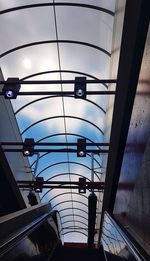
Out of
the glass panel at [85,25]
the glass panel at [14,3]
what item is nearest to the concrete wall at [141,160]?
the glass panel at [85,25]

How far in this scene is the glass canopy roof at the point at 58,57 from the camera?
7.36 meters

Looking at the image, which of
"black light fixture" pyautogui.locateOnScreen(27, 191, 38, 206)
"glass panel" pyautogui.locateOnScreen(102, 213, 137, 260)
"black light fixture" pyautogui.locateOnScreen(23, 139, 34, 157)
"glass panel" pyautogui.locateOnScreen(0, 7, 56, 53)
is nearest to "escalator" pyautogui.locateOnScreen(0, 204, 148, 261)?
"glass panel" pyautogui.locateOnScreen(102, 213, 137, 260)

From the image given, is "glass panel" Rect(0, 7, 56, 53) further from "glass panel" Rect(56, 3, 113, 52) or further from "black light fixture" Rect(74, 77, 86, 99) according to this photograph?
"black light fixture" Rect(74, 77, 86, 99)

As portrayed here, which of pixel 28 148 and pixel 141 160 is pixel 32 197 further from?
pixel 141 160

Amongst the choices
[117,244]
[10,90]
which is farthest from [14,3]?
[117,244]

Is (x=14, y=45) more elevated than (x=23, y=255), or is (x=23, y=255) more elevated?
(x=14, y=45)

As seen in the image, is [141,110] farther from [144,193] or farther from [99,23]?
[99,23]

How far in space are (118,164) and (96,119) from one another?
3239 mm

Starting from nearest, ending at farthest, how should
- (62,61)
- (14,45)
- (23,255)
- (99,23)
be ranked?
1. (23,255)
2. (99,23)
3. (14,45)
4. (62,61)

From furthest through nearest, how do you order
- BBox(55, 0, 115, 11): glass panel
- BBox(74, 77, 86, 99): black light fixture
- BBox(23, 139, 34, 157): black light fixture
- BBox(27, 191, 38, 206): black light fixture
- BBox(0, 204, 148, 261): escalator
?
BBox(27, 191, 38, 206): black light fixture → BBox(23, 139, 34, 157): black light fixture → BBox(55, 0, 115, 11): glass panel → BBox(74, 77, 86, 99): black light fixture → BBox(0, 204, 148, 261): escalator

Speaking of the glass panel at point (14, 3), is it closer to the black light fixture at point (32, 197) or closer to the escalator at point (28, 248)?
the escalator at point (28, 248)

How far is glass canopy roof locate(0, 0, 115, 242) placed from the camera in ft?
24.1

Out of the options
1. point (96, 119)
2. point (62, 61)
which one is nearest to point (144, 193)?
point (62, 61)

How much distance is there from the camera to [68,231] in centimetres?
2564
